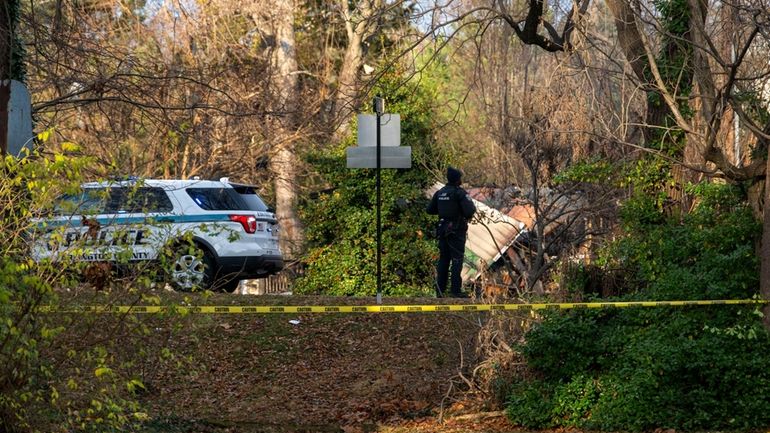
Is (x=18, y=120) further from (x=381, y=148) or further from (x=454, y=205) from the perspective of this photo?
(x=454, y=205)

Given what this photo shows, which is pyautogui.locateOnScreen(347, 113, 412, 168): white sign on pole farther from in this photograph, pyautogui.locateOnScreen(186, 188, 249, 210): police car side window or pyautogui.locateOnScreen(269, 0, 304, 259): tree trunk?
pyautogui.locateOnScreen(269, 0, 304, 259): tree trunk

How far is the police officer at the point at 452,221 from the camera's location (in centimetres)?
1644

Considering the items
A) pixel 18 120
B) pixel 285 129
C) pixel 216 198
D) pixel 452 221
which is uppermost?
pixel 285 129

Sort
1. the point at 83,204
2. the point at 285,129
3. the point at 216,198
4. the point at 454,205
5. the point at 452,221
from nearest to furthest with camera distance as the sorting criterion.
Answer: the point at 83,204, the point at 454,205, the point at 452,221, the point at 216,198, the point at 285,129

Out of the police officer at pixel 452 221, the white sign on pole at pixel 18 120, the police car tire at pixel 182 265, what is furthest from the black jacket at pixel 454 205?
the police car tire at pixel 182 265

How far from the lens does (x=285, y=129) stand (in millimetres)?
26547

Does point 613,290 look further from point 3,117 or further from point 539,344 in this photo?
point 3,117

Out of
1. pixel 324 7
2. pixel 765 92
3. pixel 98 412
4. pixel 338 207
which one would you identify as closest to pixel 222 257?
pixel 338 207

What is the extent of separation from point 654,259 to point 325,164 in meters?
9.81

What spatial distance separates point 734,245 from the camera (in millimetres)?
10930

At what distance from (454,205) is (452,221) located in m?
0.26

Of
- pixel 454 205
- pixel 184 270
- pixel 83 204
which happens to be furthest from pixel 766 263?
pixel 454 205

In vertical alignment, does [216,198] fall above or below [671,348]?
above

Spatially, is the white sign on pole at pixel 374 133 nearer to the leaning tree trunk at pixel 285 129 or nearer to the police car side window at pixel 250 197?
the police car side window at pixel 250 197
